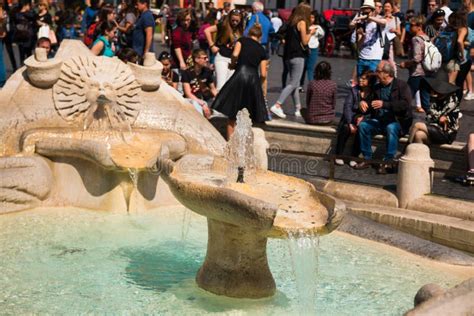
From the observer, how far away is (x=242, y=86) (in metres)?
11.1

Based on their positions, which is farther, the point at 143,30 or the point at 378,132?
the point at 143,30

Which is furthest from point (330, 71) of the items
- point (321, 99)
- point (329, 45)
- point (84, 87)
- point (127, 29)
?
point (329, 45)

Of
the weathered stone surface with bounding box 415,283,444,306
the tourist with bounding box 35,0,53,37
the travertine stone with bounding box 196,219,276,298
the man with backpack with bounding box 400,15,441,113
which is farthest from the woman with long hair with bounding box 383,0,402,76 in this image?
the weathered stone surface with bounding box 415,283,444,306

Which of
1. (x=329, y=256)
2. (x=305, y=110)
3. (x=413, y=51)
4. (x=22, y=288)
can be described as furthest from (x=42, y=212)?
(x=413, y=51)

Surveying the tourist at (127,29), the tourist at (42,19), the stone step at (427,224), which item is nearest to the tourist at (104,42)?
the tourist at (127,29)

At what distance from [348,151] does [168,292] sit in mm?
4690

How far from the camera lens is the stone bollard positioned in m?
9.05

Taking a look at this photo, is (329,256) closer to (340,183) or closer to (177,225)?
(177,225)

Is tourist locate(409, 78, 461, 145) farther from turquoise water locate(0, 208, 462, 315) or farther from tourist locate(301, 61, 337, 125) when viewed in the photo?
turquoise water locate(0, 208, 462, 315)

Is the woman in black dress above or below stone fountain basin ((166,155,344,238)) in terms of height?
above

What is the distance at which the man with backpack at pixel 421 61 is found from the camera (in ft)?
39.7

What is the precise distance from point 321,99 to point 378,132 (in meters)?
1.07

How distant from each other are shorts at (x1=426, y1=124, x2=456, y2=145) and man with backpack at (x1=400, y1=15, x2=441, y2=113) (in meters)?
1.52

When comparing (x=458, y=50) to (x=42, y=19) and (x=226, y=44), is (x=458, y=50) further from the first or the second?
(x=42, y=19)
